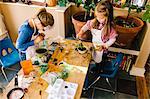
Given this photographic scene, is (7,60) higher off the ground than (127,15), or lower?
lower

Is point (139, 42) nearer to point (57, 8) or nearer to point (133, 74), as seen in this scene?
point (133, 74)

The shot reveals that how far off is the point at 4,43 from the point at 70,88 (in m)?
1.31

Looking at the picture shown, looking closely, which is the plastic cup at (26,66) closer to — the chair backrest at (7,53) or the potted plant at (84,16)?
the chair backrest at (7,53)

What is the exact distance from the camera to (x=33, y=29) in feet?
6.12

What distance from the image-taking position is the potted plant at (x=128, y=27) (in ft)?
7.42

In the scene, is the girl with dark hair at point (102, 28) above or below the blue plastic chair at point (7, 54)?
above

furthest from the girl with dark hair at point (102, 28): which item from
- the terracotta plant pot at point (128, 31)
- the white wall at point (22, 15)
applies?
the white wall at point (22, 15)

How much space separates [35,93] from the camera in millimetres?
1373

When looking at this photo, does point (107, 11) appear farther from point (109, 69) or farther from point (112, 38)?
point (109, 69)

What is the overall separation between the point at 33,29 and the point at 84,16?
94cm

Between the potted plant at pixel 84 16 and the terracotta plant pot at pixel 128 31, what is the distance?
0.43m

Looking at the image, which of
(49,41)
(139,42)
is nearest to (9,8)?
(49,41)

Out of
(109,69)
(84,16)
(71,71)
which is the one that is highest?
(84,16)

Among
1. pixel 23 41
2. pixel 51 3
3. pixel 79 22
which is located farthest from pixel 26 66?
pixel 51 3
